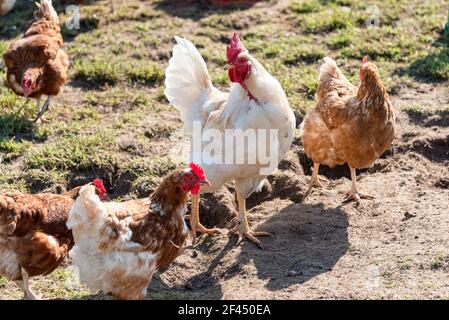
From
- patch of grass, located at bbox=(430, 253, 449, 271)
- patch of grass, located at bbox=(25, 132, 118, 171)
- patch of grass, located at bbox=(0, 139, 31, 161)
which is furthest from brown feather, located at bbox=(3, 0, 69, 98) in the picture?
patch of grass, located at bbox=(430, 253, 449, 271)

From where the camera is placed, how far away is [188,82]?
20.7 feet

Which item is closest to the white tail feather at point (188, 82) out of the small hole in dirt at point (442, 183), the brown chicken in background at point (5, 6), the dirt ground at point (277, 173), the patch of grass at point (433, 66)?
the dirt ground at point (277, 173)

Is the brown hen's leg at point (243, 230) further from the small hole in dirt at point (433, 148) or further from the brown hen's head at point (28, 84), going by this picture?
the brown hen's head at point (28, 84)

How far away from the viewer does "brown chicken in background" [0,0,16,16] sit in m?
10.6

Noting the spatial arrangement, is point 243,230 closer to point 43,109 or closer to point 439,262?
point 439,262

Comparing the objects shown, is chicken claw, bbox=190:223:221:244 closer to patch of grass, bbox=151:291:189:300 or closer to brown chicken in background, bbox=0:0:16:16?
patch of grass, bbox=151:291:189:300

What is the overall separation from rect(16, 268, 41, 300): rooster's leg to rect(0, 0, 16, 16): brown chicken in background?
6.35m

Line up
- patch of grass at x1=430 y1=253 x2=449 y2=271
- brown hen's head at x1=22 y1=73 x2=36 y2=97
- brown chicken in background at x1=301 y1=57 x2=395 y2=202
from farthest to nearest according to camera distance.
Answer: brown hen's head at x1=22 y1=73 x2=36 y2=97 < brown chicken in background at x1=301 y1=57 x2=395 y2=202 < patch of grass at x1=430 y1=253 x2=449 y2=271

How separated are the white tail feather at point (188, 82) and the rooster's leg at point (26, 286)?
1.94 metres

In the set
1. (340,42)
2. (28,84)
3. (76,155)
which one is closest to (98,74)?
(28,84)

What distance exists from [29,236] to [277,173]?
2.79 meters

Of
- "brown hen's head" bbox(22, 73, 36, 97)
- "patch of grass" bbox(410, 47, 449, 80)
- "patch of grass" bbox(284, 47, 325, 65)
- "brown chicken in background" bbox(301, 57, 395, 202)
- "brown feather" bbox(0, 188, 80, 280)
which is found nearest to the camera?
"brown feather" bbox(0, 188, 80, 280)

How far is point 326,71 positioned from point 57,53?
10.8ft

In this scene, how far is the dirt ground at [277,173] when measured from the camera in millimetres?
5637
